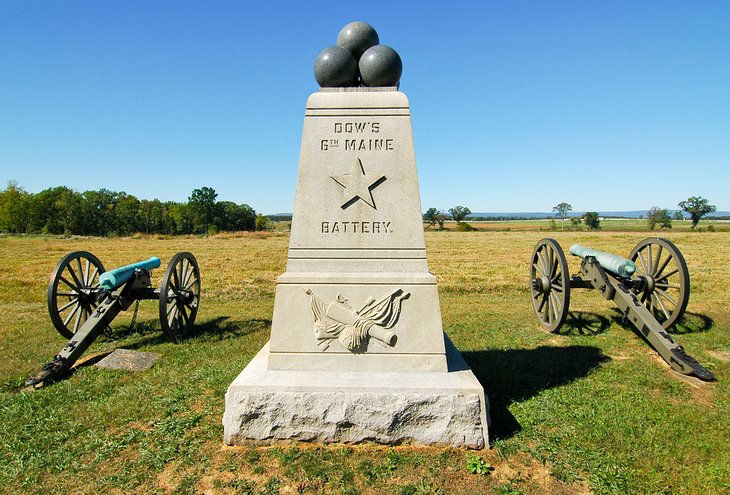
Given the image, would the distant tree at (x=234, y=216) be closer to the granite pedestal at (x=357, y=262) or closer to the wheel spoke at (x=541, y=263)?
the wheel spoke at (x=541, y=263)

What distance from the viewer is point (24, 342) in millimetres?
7402

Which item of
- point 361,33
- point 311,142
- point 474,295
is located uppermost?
point 361,33

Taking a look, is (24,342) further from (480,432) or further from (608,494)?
(608,494)

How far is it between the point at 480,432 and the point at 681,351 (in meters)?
3.98

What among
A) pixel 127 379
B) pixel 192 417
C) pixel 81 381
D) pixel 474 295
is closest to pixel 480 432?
pixel 192 417

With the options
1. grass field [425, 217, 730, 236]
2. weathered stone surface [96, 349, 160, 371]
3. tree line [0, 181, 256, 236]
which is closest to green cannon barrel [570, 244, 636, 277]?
weathered stone surface [96, 349, 160, 371]

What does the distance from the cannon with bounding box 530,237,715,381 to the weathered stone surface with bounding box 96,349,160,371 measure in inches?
263

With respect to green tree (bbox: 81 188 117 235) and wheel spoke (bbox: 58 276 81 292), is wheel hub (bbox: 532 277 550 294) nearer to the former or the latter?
wheel spoke (bbox: 58 276 81 292)

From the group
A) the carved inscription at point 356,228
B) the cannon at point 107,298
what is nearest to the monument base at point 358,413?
the carved inscription at point 356,228

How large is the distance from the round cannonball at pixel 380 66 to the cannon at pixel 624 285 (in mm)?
4732

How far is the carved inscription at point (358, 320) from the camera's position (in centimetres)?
414

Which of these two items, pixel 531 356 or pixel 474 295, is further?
pixel 474 295

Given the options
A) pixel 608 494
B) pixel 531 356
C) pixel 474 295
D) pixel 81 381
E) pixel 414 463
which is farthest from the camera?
pixel 474 295

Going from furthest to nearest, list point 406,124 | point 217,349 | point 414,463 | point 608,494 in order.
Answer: point 217,349, point 406,124, point 414,463, point 608,494
